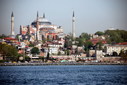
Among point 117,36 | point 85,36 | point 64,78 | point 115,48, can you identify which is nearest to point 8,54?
point 115,48

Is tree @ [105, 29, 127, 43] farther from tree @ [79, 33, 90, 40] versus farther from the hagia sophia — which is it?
the hagia sophia

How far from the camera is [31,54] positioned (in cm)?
12731

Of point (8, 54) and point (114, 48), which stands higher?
point (114, 48)

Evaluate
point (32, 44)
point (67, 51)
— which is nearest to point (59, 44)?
point (32, 44)

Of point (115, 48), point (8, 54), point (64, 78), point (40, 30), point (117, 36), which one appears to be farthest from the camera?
point (40, 30)

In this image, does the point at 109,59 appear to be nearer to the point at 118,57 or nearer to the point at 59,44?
A: the point at 118,57

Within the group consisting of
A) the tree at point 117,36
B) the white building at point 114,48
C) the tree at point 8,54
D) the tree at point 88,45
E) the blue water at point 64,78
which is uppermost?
the tree at point 117,36

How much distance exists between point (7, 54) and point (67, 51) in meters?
24.9

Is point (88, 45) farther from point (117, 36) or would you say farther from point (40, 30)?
point (40, 30)

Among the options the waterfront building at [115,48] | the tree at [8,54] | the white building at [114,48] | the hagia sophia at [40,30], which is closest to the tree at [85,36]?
the hagia sophia at [40,30]

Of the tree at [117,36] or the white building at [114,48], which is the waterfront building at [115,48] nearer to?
the white building at [114,48]

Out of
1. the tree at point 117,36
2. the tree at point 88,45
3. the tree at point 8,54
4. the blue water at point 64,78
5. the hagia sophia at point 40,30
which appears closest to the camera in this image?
the blue water at point 64,78

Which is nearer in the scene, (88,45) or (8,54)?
(8,54)

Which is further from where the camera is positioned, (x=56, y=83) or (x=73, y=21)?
(x=73, y=21)
